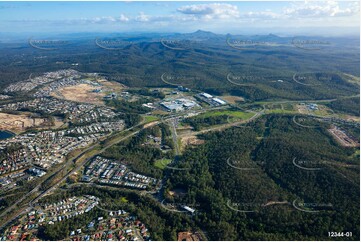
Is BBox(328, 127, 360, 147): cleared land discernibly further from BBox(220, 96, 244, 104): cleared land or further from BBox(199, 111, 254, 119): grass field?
BBox(220, 96, 244, 104): cleared land

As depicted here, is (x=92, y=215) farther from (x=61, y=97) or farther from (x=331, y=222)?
(x=61, y=97)

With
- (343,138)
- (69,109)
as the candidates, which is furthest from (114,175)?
(343,138)

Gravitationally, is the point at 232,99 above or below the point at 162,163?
above

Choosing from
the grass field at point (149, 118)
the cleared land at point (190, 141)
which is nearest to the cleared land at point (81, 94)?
the grass field at point (149, 118)

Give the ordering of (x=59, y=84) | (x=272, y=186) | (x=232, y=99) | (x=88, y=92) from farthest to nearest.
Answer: (x=59, y=84) < (x=88, y=92) < (x=232, y=99) < (x=272, y=186)

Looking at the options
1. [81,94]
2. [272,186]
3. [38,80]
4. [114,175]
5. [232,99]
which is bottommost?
[114,175]

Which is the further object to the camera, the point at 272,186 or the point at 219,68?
the point at 219,68

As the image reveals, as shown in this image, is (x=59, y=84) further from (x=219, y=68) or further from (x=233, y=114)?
(x=219, y=68)

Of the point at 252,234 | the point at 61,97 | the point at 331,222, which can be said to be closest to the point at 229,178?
the point at 252,234
